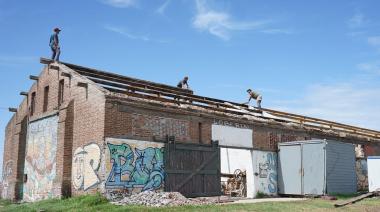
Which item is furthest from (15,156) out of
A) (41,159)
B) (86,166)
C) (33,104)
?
(86,166)

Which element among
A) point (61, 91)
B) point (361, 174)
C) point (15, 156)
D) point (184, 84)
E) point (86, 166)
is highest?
point (184, 84)

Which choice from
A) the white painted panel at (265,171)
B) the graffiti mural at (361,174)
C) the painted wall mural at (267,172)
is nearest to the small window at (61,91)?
the white painted panel at (265,171)

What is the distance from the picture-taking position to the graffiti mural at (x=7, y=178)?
945 inches

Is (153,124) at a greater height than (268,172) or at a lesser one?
greater

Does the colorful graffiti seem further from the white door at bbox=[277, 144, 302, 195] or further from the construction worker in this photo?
the construction worker

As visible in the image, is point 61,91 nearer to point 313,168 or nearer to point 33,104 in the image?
point 33,104

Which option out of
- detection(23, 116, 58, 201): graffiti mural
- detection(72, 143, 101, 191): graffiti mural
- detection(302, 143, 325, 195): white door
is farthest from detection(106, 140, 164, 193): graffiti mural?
Result: detection(302, 143, 325, 195): white door

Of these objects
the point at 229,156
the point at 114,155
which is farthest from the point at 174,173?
the point at 229,156

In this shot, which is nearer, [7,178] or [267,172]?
[267,172]

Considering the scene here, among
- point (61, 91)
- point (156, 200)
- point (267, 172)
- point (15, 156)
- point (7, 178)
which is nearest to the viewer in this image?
point (156, 200)

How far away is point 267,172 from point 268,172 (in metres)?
0.09

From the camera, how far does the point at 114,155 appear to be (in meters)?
17.8

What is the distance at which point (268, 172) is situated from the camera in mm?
24203

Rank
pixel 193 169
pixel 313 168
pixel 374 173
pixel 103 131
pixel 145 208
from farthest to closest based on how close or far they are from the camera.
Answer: pixel 374 173 < pixel 313 168 < pixel 193 169 < pixel 103 131 < pixel 145 208
